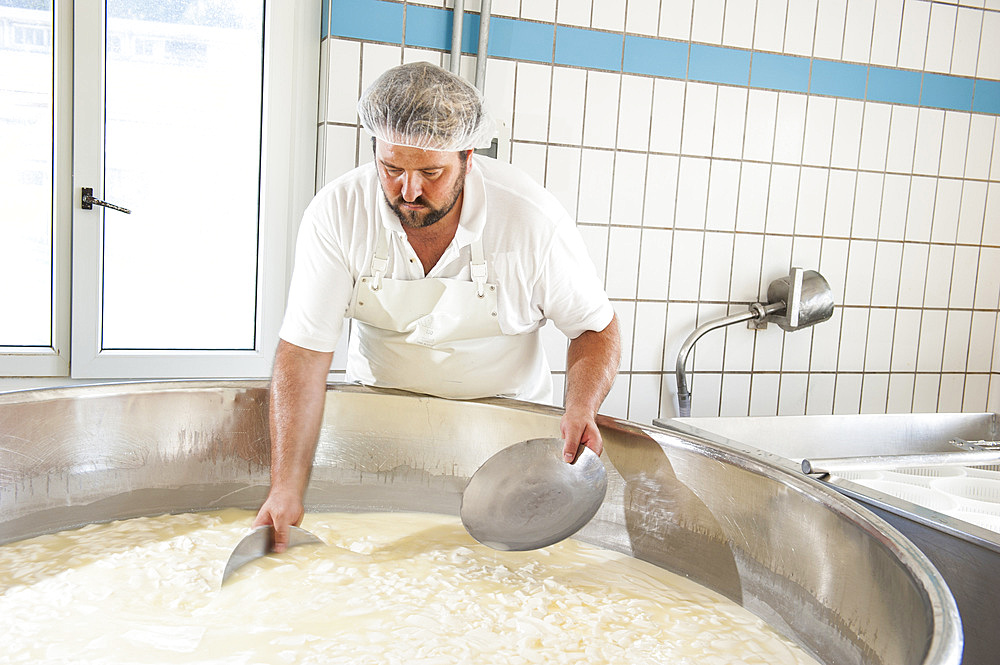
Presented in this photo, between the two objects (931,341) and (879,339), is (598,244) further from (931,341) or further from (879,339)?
(931,341)

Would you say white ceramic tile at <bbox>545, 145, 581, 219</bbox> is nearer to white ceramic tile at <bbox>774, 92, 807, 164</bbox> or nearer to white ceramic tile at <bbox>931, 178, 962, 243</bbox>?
white ceramic tile at <bbox>774, 92, 807, 164</bbox>

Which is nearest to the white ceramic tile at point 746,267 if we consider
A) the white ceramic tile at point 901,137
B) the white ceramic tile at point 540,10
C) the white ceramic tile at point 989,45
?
the white ceramic tile at point 901,137

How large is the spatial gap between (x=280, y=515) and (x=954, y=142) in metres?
2.60

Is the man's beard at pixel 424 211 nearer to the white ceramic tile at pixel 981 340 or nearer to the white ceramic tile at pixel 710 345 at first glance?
the white ceramic tile at pixel 710 345

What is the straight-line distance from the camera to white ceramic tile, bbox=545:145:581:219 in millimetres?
2406

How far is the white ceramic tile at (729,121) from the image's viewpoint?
2.56 metres

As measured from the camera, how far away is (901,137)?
280 cm

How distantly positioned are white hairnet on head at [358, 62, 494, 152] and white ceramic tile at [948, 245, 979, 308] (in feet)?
7.29

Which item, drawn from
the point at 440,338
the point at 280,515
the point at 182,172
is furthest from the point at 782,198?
the point at 280,515

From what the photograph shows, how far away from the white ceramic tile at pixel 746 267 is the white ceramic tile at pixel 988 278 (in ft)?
3.02

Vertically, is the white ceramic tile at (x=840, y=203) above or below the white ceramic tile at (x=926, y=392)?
above

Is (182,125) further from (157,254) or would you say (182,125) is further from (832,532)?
(832,532)

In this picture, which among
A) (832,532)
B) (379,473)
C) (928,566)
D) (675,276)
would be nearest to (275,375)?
(379,473)

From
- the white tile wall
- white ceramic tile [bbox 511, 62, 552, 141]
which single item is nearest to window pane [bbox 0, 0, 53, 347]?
the white tile wall
